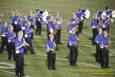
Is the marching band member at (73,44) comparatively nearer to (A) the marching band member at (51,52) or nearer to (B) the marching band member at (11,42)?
(A) the marching band member at (51,52)

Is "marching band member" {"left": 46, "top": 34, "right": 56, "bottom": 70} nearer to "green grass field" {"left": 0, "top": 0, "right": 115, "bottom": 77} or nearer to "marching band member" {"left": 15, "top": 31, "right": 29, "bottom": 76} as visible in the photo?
"green grass field" {"left": 0, "top": 0, "right": 115, "bottom": 77}

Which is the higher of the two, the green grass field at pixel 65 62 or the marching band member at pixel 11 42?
the marching band member at pixel 11 42

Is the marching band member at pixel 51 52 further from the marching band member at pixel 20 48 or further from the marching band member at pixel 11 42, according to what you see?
the marching band member at pixel 11 42

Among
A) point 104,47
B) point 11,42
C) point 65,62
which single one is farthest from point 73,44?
point 11,42

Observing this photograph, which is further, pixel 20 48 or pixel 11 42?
pixel 11 42

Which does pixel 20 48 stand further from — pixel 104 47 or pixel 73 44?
pixel 104 47

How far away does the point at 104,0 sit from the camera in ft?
210

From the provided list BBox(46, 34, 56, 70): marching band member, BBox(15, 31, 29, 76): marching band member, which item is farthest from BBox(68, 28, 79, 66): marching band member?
BBox(15, 31, 29, 76): marching band member

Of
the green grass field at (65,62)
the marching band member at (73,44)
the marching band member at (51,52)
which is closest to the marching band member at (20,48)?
the green grass field at (65,62)

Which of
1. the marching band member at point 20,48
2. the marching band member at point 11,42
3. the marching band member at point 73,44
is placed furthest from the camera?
the marching band member at point 11,42

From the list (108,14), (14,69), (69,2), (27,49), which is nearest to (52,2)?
(69,2)

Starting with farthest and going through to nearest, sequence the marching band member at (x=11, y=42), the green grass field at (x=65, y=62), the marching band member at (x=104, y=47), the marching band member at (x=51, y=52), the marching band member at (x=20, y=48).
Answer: the marching band member at (x=11, y=42) < the marching band member at (x=104, y=47) < the marching band member at (x=51, y=52) < the green grass field at (x=65, y=62) < the marching band member at (x=20, y=48)

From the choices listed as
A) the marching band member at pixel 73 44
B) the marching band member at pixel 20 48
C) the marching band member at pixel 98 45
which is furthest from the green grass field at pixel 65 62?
the marching band member at pixel 20 48

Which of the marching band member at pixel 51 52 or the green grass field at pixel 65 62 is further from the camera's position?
the marching band member at pixel 51 52
